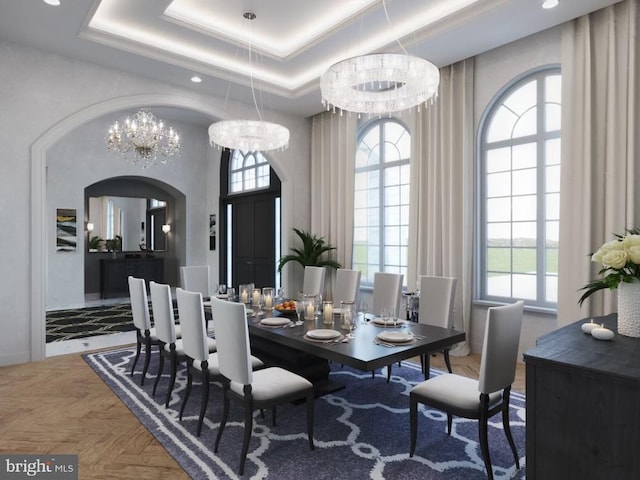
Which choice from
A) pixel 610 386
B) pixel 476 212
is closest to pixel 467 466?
pixel 610 386

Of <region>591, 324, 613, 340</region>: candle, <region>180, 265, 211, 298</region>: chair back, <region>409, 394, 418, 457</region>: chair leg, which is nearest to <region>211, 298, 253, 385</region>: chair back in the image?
<region>409, 394, 418, 457</region>: chair leg

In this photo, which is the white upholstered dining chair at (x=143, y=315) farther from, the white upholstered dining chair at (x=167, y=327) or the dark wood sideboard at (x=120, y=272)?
the dark wood sideboard at (x=120, y=272)

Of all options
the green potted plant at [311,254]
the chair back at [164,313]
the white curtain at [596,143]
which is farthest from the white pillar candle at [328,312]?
the green potted plant at [311,254]

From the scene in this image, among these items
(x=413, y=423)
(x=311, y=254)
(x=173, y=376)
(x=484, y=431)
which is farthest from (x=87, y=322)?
(x=484, y=431)

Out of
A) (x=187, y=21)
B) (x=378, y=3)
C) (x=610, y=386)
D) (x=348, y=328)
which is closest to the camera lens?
(x=610, y=386)

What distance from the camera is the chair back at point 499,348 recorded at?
2.11m

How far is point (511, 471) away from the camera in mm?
2246

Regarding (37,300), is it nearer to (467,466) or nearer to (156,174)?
(467,466)

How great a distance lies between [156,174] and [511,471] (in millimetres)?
8502

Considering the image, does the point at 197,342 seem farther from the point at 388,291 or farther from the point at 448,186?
the point at 448,186

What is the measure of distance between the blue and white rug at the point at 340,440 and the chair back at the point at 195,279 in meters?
1.36

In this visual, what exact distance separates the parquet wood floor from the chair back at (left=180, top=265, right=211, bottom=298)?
4.15ft

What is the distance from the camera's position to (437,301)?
3.51 m

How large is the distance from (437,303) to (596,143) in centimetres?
202
